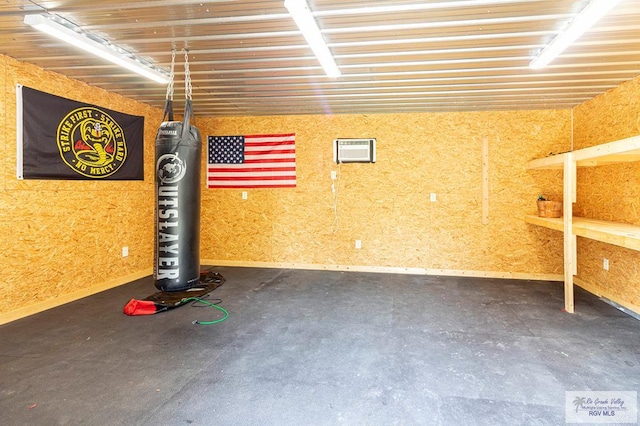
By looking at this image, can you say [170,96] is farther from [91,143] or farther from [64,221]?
[64,221]

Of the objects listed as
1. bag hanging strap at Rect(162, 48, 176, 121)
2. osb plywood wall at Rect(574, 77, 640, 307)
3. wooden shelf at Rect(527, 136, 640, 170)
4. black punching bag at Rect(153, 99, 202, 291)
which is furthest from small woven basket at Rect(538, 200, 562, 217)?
bag hanging strap at Rect(162, 48, 176, 121)

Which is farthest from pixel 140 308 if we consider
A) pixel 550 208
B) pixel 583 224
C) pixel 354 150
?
pixel 550 208

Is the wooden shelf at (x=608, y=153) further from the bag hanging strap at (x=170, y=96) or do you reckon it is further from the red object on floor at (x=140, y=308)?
the red object on floor at (x=140, y=308)

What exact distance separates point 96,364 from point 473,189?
18.8 feet

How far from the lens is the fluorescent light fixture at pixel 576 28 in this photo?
96.0 inches

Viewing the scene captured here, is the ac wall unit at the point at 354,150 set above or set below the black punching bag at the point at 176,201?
above

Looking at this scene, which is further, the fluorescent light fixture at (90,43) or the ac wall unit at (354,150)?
the ac wall unit at (354,150)

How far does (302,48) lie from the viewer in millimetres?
3510

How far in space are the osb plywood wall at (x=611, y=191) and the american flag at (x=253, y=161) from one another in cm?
471

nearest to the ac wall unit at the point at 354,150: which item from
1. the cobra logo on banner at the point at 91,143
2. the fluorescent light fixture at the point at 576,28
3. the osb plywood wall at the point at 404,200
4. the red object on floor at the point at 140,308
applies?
the osb plywood wall at the point at 404,200

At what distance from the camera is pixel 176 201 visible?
359 cm

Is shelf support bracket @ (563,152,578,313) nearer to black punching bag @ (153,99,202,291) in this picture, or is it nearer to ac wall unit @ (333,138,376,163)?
ac wall unit @ (333,138,376,163)

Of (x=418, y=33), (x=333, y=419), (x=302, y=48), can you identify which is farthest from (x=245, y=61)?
(x=333, y=419)

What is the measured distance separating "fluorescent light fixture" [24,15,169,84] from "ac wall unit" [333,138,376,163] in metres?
3.16
